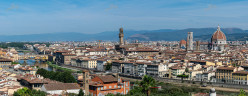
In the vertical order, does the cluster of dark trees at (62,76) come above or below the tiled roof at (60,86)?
below

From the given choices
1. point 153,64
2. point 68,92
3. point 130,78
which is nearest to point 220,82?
point 153,64

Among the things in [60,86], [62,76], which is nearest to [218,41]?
[62,76]

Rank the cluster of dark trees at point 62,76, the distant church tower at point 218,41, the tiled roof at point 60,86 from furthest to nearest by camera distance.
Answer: the distant church tower at point 218,41 → the cluster of dark trees at point 62,76 → the tiled roof at point 60,86

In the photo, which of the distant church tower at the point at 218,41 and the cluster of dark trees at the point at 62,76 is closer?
the cluster of dark trees at the point at 62,76

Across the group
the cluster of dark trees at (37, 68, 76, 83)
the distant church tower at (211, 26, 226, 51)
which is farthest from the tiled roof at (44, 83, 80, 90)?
the distant church tower at (211, 26, 226, 51)

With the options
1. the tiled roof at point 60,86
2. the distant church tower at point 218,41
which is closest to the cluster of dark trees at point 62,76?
the tiled roof at point 60,86

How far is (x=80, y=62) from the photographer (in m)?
76.4

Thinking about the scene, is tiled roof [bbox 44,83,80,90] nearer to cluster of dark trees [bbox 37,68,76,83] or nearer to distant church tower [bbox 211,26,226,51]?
cluster of dark trees [bbox 37,68,76,83]

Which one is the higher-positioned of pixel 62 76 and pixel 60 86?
pixel 60 86

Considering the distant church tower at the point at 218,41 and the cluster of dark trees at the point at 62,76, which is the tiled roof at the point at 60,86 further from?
the distant church tower at the point at 218,41

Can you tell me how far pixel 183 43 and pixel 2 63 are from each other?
90766 mm

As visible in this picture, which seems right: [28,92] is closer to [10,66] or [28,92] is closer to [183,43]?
[10,66]

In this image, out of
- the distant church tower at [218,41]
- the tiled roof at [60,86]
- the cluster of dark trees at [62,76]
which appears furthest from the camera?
the distant church tower at [218,41]

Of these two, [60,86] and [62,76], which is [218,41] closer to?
[62,76]
